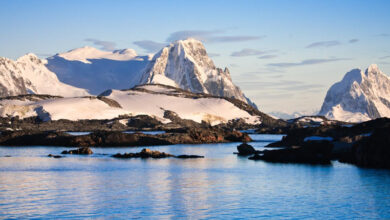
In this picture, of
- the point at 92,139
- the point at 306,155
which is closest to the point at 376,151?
the point at 306,155

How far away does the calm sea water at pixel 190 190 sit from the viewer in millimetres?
45062

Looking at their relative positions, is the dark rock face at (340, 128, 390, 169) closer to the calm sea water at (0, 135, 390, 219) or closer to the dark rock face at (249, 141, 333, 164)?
the calm sea water at (0, 135, 390, 219)

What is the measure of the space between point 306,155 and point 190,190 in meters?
33.9

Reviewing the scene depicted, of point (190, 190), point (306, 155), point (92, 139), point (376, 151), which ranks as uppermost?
point (92, 139)

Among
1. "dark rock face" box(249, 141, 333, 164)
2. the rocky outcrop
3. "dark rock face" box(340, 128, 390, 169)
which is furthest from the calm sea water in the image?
the rocky outcrop

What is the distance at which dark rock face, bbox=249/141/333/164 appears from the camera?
8656 centimetres

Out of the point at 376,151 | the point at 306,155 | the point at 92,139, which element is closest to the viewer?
the point at 376,151

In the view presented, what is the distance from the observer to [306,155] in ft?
286

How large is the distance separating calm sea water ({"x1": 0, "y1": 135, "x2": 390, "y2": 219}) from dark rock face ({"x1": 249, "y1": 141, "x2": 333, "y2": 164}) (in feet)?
11.2

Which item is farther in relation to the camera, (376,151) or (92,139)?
(92,139)

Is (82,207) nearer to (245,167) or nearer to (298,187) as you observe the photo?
(298,187)

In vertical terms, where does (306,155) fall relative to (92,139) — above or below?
below

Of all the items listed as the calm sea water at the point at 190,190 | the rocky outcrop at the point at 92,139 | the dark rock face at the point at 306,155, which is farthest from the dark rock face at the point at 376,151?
the rocky outcrop at the point at 92,139

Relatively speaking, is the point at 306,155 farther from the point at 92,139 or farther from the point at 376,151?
the point at 92,139
